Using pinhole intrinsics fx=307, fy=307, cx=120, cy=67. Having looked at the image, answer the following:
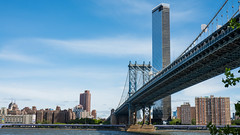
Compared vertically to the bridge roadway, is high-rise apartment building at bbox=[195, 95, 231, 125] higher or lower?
lower

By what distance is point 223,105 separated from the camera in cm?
15962

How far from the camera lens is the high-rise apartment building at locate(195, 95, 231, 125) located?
15700 cm

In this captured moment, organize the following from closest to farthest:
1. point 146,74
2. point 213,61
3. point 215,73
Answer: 1. point 213,61
2. point 215,73
3. point 146,74

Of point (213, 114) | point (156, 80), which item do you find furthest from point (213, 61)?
point (213, 114)

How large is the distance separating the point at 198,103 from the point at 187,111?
103ft

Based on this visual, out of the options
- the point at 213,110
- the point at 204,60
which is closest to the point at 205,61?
the point at 204,60

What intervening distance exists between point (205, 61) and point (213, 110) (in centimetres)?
12373

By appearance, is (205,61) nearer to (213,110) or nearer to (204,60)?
(204,60)

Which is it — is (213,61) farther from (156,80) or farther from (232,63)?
(156,80)

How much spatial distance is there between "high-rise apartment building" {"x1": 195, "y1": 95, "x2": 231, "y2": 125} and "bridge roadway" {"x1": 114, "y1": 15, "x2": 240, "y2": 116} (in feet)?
326

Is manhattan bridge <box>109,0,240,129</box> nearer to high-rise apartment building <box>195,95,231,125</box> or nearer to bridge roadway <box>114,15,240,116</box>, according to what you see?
bridge roadway <box>114,15,240,116</box>

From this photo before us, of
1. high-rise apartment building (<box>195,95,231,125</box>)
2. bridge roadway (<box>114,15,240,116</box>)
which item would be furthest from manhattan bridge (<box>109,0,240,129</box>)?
high-rise apartment building (<box>195,95,231,125</box>)

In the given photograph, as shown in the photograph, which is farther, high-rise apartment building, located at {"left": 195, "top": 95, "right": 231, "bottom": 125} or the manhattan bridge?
high-rise apartment building, located at {"left": 195, "top": 95, "right": 231, "bottom": 125}

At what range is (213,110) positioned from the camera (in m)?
161
